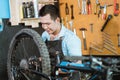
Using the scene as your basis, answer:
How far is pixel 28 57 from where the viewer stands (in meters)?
1.71

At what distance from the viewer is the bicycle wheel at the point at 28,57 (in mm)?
1429

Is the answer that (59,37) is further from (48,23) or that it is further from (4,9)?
(4,9)

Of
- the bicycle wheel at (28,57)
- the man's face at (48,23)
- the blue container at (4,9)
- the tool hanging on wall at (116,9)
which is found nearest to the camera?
the bicycle wheel at (28,57)

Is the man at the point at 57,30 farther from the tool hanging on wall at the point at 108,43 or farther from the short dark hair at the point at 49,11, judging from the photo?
the tool hanging on wall at the point at 108,43

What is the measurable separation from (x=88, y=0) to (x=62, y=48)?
42.3 inches

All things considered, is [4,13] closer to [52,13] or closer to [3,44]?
[3,44]

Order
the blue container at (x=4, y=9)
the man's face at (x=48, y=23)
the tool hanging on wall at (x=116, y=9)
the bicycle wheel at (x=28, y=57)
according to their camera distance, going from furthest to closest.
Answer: the tool hanging on wall at (x=116, y=9), the blue container at (x=4, y=9), the man's face at (x=48, y=23), the bicycle wheel at (x=28, y=57)

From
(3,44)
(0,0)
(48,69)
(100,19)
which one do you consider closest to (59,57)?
(48,69)

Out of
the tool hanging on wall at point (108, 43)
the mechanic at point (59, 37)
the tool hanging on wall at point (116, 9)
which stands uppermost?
the tool hanging on wall at point (116, 9)

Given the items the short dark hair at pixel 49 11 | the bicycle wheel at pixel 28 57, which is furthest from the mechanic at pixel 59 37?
the bicycle wheel at pixel 28 57

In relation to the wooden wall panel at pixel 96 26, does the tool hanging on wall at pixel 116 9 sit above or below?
above

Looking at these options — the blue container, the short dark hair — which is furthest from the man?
the blue container

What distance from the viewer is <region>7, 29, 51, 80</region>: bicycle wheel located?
1.43 metres

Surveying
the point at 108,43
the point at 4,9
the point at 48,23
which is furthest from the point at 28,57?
the point at 108,43
